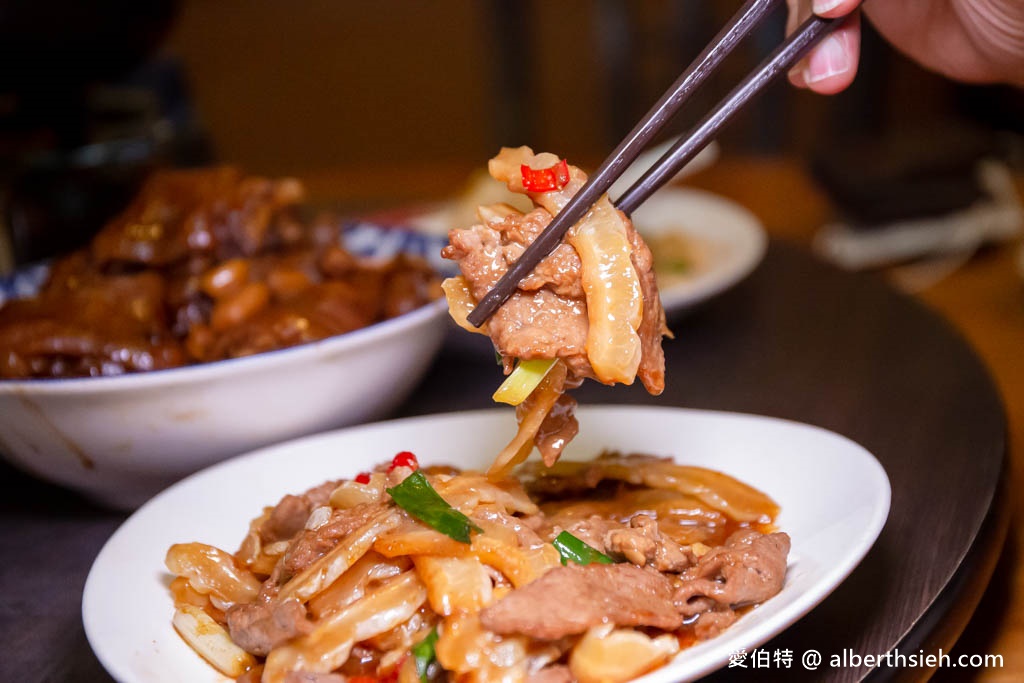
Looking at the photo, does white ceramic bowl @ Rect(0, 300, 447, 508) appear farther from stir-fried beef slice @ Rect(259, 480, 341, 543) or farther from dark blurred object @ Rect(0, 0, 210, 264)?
dark blurred object @ Rect(0, 0, 210, 264)

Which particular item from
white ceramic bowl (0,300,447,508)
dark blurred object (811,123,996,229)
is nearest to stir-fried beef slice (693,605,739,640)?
white ceramic bowl (0,300,447,508)

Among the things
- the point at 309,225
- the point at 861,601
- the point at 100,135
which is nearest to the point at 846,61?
the point at 861,601

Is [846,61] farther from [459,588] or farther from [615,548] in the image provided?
[459,588]

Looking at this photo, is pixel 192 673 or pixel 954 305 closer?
pixel 192 673

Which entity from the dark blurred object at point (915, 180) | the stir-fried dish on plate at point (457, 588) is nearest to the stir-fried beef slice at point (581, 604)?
the stir-fried dish on plate at point (457, 588)

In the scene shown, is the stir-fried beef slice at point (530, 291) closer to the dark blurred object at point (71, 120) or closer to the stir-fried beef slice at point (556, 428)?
the stir-fried beef slice at point (556, 428)

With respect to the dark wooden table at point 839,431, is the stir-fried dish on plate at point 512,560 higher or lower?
Answer: higher
